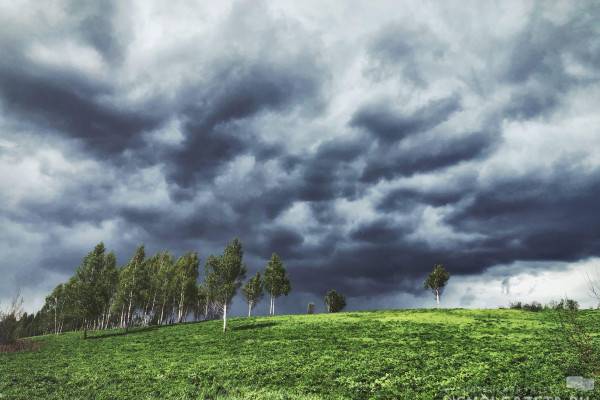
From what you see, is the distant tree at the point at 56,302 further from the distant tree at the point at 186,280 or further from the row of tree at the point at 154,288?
the distant tree at the point at 186,280

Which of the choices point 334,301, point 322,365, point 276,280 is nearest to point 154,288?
point 276,280

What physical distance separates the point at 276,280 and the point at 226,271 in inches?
1260

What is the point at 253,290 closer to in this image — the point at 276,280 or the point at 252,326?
the point at 276,280

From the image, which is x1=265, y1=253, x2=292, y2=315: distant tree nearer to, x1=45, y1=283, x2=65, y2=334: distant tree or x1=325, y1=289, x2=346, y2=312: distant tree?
x1=325, y1=289, x2=346, y2=312: distant tree

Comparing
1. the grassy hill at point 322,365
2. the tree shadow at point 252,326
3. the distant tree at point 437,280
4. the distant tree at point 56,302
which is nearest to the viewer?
the grassy hill at point 322,365

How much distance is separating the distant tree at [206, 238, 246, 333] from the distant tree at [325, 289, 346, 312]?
4980 centimetres

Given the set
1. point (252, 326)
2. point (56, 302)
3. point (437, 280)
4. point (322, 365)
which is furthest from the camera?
point (56, 302)

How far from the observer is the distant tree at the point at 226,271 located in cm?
6550

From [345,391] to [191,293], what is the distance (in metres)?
87.0

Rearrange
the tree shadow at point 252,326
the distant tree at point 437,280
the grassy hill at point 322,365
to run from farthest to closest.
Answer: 1. the distant tree at point 437,280
2. the tree shadow at point 252,326
3. the grassy hill at point 322,365

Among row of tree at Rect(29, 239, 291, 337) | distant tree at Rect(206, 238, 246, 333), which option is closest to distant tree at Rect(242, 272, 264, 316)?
row of tree at Rect(29, 239, 291, 337)

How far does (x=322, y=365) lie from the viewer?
95.0 feet

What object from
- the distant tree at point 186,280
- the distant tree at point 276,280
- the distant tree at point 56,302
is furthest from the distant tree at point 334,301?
the distant tree at point 56,302

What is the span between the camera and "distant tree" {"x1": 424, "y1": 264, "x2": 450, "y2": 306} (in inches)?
3625
